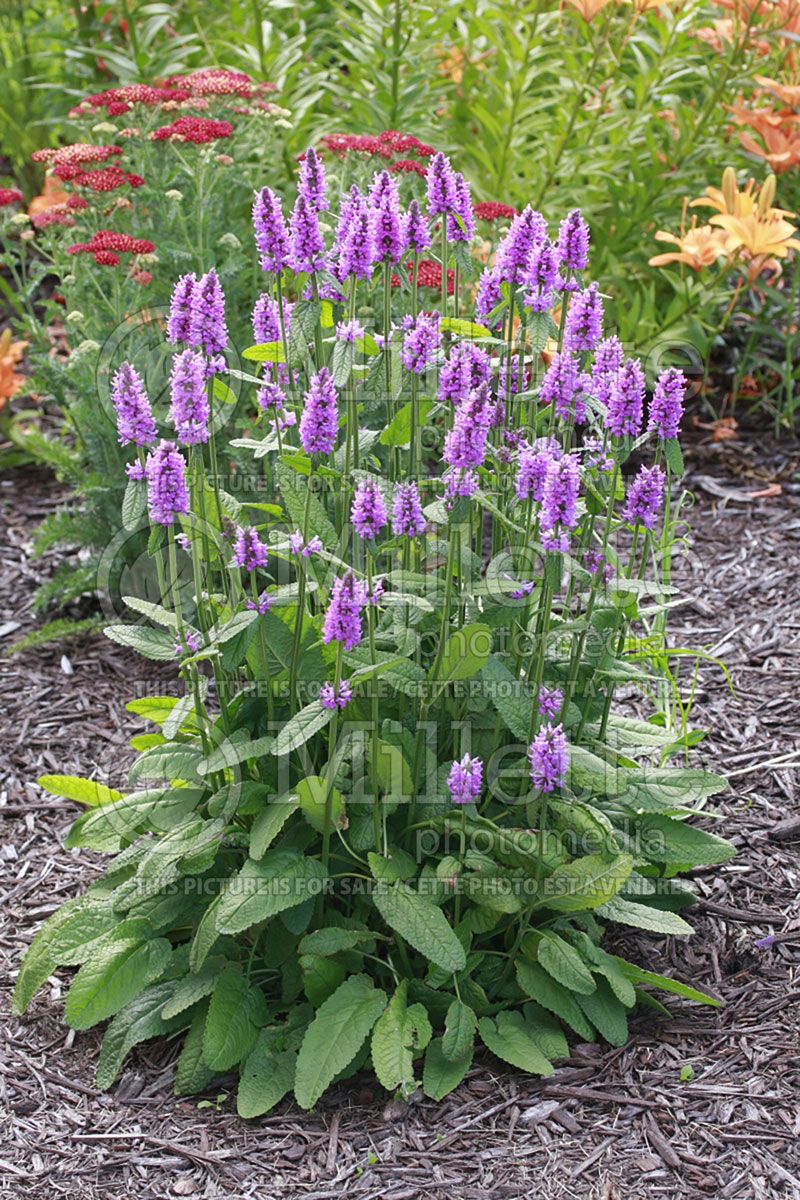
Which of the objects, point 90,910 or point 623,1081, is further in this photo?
point 90,910

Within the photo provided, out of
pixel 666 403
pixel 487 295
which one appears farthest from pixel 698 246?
pixel 666 403

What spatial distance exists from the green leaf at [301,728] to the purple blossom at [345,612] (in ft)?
0.67

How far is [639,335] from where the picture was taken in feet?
15.6

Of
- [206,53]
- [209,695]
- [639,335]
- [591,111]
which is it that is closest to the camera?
[209,695]

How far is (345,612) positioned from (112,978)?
95 centimetres

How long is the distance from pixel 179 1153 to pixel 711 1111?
95 cm

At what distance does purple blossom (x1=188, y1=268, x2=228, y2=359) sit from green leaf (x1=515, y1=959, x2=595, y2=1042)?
1.29m

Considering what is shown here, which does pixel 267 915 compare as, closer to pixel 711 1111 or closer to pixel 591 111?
pixel 711 1111

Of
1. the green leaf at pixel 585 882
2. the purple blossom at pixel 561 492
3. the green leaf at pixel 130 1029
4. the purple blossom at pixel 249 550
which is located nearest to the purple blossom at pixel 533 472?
the purple blossom at pixel 561 492

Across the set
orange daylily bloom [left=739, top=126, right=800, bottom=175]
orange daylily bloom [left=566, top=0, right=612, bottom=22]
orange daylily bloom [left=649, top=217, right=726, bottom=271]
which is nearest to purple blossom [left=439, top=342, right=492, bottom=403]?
orange daylily bloom [left=649, top=217, right=726, bottom=271]

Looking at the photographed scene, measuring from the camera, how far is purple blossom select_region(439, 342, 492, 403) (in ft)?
6.99

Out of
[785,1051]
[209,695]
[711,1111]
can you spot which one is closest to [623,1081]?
[711,1111]

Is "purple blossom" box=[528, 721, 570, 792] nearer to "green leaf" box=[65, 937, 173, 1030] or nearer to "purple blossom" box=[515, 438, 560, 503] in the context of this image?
"purple blossom" box=[515, 438, 560, 503]

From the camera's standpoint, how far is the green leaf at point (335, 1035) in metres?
2.25
